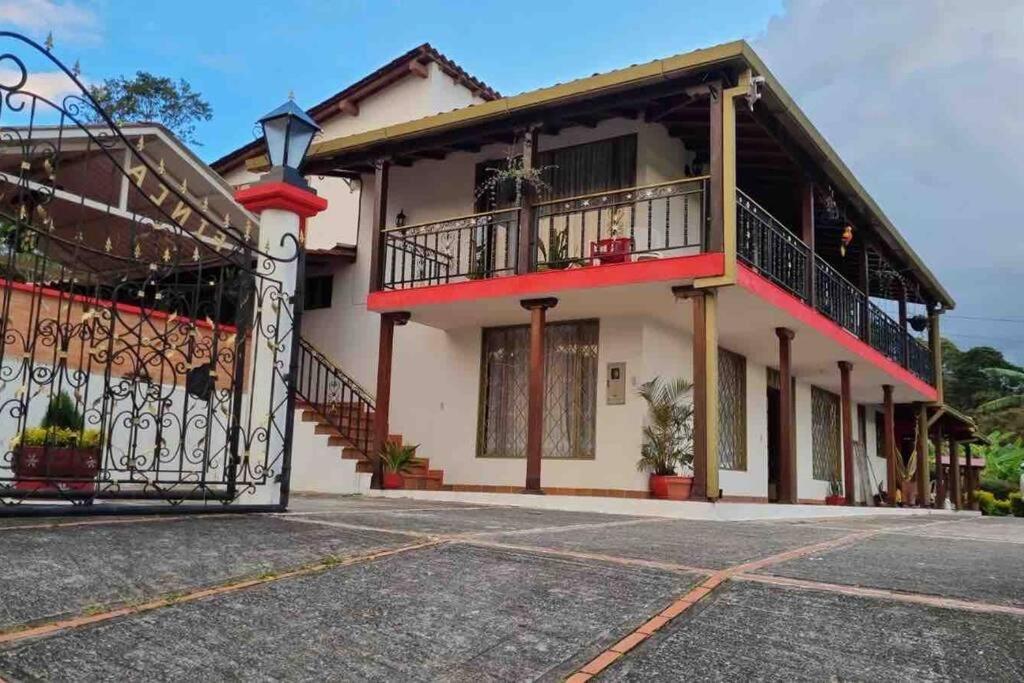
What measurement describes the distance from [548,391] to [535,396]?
1375 millimetres

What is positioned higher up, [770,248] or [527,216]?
[527,216]

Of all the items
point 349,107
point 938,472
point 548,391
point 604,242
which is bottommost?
point 938,472

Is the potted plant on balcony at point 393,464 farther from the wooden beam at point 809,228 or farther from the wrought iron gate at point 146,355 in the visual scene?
the wooden beam at point 809,228

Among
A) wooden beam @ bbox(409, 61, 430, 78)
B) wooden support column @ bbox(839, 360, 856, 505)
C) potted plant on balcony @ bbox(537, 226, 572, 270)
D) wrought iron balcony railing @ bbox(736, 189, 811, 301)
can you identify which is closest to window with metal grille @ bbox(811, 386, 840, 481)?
wooden support column @ bbox(839, 360, 856, 505)

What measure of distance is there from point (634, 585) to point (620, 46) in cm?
1087

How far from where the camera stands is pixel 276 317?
227 inches

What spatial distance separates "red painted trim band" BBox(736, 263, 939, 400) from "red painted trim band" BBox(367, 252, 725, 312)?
493 mm

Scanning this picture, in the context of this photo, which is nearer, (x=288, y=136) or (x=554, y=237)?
(x=288, y=136)

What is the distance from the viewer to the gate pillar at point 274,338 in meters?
5.64

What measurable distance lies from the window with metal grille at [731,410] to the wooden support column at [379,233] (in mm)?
4921

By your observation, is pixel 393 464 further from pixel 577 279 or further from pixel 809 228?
pixel 809 228

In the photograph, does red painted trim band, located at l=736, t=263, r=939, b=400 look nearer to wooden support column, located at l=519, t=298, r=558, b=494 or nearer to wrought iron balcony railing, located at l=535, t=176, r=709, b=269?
wrought iron balcony railing, located at l=535, t=176, r=709, b=269

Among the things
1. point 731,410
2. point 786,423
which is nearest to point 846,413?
point 731,410

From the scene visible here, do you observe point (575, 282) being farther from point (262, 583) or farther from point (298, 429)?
point (262, 583)
